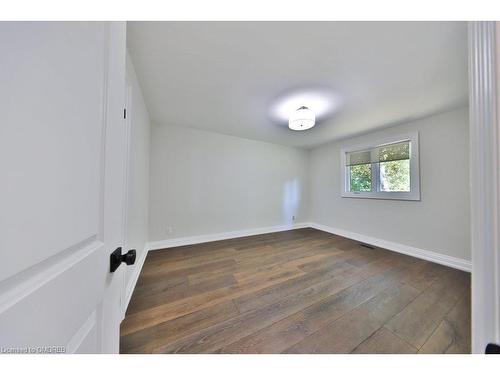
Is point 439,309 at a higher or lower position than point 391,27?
lower

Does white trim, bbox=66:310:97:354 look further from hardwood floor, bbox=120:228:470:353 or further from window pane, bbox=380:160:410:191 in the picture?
window pane, bbox=380:160:410:191

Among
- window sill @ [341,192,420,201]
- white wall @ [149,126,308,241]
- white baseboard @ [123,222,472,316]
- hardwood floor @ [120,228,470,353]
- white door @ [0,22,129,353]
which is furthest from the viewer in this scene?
white wall @ [149,126,308,241]

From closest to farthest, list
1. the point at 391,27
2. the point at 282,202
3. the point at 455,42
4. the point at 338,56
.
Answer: the point at 391,27 → the point at 455,42 → the point at 338,56 → the point at 282,202

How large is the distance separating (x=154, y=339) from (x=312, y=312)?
3.86 feet

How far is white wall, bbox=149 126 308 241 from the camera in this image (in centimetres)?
269

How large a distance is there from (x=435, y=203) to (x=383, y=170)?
0.82 meters

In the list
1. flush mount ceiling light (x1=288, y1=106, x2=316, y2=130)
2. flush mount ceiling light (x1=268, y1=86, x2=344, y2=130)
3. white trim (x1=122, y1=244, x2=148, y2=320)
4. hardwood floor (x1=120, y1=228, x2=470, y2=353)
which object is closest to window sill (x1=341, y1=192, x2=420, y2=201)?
hardwood floor (x1=120, y1=228, x2=470, y2=353)

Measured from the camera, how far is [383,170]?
287cm

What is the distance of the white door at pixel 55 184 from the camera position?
10.7 inches

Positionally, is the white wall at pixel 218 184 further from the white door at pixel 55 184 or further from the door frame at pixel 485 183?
the door frame at pixel 485 183

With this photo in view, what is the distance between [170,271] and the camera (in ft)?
6.41

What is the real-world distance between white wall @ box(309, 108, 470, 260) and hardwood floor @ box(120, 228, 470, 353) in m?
0.37
